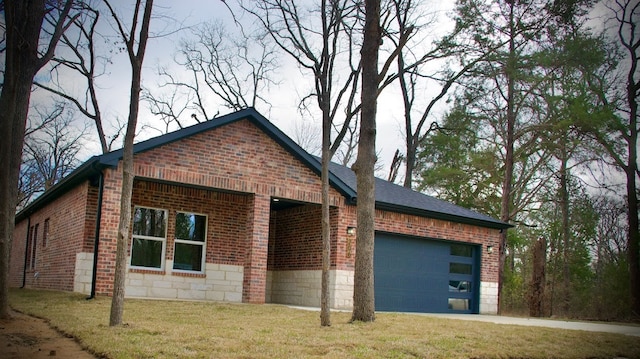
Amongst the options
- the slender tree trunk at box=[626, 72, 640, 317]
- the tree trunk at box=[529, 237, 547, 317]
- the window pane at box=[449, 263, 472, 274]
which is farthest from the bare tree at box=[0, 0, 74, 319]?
the slender tree trunk at box=[626, 72, 640, 317]

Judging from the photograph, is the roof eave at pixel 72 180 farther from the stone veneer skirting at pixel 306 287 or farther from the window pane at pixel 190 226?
the stone veneer skirting at pixel 306 287

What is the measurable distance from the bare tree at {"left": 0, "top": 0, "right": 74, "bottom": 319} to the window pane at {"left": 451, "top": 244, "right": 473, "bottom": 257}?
1329 cm

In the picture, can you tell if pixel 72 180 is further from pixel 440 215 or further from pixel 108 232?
pixel 440 215

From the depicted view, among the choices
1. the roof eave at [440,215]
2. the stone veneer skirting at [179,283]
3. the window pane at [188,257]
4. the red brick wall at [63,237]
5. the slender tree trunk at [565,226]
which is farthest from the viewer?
the slender tree trunk at [565,226]

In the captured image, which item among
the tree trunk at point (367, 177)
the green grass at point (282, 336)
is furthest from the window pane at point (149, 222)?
the tree trunk at point (367, 177)

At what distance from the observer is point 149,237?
635 inches

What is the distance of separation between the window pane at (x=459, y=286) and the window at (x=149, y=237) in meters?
9.15

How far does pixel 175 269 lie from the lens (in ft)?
53.9

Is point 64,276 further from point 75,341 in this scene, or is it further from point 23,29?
point 75,341

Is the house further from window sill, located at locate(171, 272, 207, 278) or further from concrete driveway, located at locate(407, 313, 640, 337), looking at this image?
concrete driveway, located at locate(407, 313, 640, 337)

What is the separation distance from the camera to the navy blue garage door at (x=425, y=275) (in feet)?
58.1

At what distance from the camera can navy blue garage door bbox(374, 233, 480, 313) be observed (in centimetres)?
1770

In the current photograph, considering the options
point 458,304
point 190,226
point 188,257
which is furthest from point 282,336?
point 458,304

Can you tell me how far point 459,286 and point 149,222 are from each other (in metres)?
10.0
